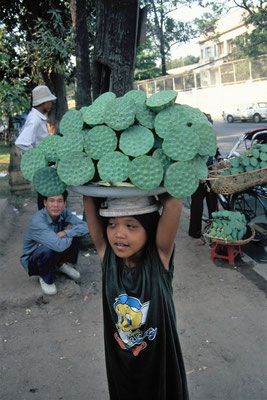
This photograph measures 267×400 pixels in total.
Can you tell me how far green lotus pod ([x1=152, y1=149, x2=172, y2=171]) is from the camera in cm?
146

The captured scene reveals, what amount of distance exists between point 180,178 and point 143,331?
0.80m

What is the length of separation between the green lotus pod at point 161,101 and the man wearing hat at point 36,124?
325cm

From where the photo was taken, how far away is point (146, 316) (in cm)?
174

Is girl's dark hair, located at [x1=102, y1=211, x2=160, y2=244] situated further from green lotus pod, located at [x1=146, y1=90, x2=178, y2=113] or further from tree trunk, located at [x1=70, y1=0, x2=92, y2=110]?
tree trunk, located at [x1=70, y1=0, x2=92, y2=110]

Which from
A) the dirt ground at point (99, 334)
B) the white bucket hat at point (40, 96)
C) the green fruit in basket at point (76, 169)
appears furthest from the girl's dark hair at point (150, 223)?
the white bucket hat at point (40, 96)

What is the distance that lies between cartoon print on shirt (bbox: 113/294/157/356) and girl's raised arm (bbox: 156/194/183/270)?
0.24 meters

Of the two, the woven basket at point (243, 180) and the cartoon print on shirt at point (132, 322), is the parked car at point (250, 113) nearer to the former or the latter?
the woven basket at point (243, 180)

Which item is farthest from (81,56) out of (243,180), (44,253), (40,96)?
(44,253)

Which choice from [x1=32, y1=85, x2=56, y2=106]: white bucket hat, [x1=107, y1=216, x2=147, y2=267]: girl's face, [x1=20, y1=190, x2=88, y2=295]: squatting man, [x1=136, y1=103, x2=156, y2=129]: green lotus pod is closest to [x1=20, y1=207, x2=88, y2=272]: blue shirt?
[x1=20, y1=190, x2=88, y2=295]: squatting man

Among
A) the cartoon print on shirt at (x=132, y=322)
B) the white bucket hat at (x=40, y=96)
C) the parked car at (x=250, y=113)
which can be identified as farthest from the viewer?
the parked car at (x=250, y=113)

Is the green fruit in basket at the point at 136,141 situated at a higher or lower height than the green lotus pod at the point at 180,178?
higher

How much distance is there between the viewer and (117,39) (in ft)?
14.9

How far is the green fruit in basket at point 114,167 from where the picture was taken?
4.76ft

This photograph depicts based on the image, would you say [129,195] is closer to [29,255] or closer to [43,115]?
[29,255]
